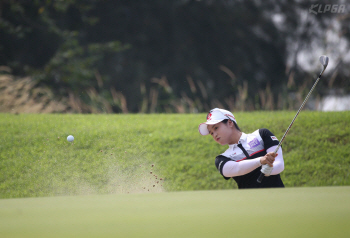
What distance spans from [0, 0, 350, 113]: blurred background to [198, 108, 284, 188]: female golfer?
1311cm

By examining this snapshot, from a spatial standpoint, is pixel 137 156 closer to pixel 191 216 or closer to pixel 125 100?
pixel 191 216

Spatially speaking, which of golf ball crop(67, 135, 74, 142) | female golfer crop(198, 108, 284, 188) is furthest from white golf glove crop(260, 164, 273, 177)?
golf ball crop(67, 135, 74, 142)

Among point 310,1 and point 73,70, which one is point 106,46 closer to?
point 73,70

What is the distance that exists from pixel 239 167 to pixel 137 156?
3.60 m

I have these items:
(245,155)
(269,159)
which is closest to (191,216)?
(269,159)

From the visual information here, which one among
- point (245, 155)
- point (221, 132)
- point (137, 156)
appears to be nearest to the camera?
point (245, 155)

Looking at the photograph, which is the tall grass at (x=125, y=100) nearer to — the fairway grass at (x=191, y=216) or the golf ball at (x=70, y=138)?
the golf ball at (x=70, y=138)

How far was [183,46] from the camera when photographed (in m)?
20.1

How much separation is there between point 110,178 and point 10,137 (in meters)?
2.03

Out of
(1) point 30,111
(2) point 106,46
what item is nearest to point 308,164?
(1) point 30,111

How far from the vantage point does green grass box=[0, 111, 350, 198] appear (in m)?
6.65

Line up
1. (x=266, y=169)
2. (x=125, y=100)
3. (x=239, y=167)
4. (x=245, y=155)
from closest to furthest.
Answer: (x=266, y=169) → (x=239, y=167) → (x=245, y=155) → (x=125, y=100)

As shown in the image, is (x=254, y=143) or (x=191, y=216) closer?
(x=191, y=216)

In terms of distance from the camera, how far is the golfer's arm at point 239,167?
3.62m
